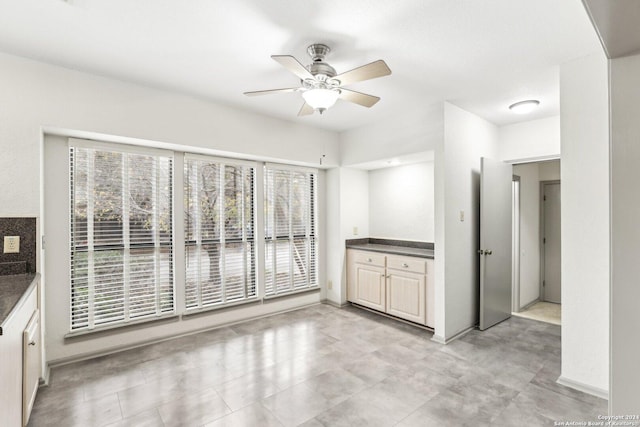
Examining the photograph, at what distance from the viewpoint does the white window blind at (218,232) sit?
11.1ft

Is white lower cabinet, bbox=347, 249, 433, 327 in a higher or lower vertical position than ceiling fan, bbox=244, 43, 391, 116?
lower

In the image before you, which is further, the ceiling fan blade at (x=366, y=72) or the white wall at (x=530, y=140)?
the white wall at (x=530, y=140)

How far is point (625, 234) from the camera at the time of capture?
1.10 m

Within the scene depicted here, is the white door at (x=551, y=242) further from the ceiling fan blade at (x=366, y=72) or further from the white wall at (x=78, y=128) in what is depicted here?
the white wall at (x=78, y=128)

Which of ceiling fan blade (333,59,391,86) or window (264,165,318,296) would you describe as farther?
window (264,165,318,296)

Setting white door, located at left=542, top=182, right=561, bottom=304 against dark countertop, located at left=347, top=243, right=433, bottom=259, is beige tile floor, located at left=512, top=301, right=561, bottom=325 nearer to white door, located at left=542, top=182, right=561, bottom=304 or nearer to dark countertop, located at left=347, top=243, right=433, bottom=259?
white door, located at left=542, top=182, right=561, bottom=304

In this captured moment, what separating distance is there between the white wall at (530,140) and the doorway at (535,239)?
615 mm

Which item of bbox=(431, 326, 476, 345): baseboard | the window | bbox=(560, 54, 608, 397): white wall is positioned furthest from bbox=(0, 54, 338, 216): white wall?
bbox=(560, 54, 608, 397): white wall

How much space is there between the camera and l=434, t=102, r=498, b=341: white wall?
3.22 metres

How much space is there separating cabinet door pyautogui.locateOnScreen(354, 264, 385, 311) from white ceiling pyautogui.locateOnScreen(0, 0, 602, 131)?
89.1 inches

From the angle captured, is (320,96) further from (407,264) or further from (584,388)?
(584,388)

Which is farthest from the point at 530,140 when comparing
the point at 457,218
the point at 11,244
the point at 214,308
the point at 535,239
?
the point at 11,244

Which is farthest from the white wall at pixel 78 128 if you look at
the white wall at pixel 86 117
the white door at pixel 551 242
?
the white door at pixel 551 242

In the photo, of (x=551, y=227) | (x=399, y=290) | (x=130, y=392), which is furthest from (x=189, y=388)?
(x=551, y=227)
